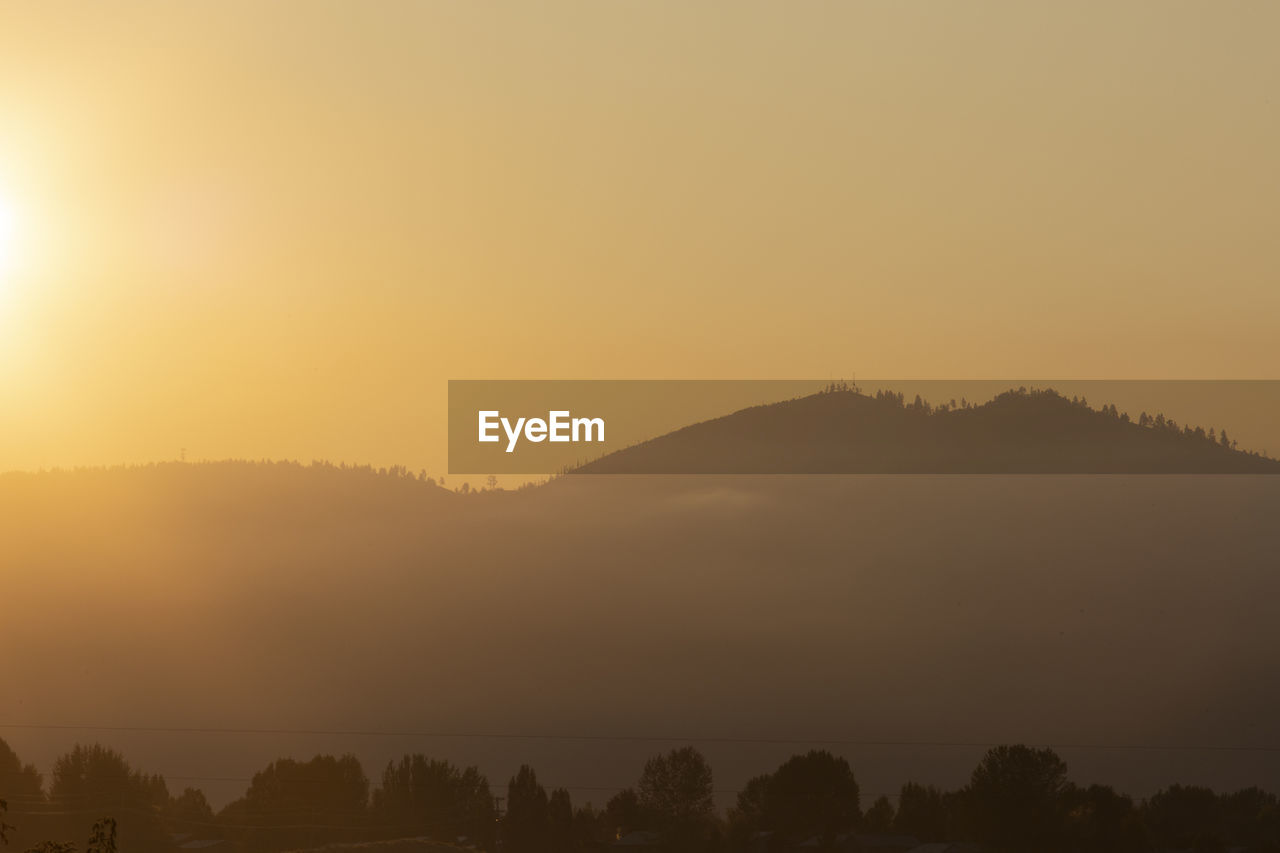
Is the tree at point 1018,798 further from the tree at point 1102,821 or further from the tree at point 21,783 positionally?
the tree at point 21,783

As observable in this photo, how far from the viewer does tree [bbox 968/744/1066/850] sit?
173 metres

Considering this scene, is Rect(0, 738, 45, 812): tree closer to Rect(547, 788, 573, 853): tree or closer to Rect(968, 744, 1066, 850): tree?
Rect(547, 788, 573, 853): tree

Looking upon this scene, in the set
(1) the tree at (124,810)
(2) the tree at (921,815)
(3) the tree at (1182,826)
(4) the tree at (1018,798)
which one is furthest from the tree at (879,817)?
(1) the tree at (124,810)

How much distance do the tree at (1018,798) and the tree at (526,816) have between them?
50.0 m

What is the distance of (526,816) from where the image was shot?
187m

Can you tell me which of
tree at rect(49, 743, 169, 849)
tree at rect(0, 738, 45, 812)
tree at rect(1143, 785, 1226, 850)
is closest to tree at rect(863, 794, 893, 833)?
tree at rect(1143, 785, 1226, 850)

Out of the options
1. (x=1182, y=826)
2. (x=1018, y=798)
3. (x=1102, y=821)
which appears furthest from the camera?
(x=1182, y=826)

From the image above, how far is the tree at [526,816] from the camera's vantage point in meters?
185

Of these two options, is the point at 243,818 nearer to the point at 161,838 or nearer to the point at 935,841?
the point at 161,838

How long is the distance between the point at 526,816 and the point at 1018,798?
56887mm

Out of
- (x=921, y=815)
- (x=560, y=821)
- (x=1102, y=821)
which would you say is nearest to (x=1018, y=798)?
(x=1102, y=821)

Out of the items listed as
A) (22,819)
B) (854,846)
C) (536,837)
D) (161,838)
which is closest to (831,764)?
(854,846)

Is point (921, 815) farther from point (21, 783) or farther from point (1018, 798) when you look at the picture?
point (21, 783)

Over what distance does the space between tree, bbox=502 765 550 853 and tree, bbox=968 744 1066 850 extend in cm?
5003
